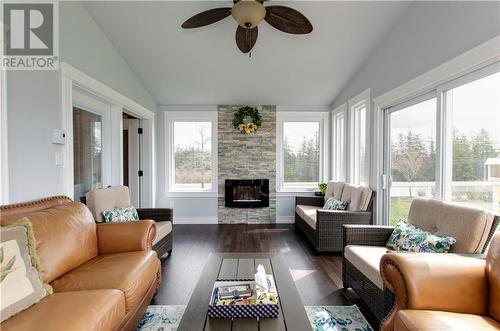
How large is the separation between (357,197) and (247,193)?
228 cm

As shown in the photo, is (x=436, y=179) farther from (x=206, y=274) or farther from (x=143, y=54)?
(x=143, y=54)

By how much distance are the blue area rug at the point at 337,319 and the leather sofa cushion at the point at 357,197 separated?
5.16 feet

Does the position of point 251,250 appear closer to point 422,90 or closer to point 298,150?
point 298,150

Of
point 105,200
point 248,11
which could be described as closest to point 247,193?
point 105,200

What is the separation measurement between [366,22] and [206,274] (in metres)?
3.21

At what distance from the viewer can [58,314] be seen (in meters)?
1.34

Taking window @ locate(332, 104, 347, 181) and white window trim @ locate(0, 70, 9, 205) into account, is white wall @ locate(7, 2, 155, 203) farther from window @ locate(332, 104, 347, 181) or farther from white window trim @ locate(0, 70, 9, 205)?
window @ locate(332, 104, 347, 181)

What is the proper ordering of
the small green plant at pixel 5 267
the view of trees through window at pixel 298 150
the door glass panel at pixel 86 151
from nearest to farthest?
the small green plant at pixel 5 267 → the door glass panel at pixel 86 151 → the view of trees through window at pixel 298 150

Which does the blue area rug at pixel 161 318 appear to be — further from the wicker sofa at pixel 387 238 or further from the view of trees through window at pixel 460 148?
the view of trees through window at pixel 460 148

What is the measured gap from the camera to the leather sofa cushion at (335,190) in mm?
4285

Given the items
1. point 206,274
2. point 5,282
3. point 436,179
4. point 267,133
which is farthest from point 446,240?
point 267,133

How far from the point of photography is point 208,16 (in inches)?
96.2

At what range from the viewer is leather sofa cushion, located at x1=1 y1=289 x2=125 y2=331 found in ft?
4.16

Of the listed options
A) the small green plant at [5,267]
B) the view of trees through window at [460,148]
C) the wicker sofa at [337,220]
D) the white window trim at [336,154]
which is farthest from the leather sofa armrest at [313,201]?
the small green plant at [5,267]
